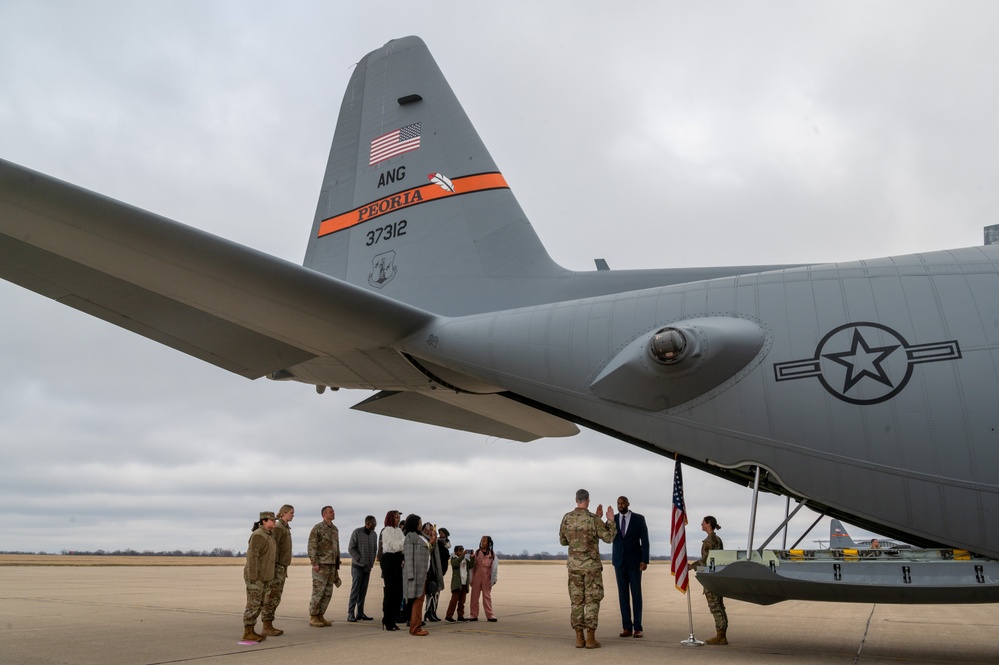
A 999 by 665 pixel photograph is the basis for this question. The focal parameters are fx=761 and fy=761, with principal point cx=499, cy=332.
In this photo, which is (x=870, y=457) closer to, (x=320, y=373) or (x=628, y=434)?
(x=628, y=434)

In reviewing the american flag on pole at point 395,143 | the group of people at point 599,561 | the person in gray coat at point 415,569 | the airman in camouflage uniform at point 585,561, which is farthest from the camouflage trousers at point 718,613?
the american flag on pole at point 395,143

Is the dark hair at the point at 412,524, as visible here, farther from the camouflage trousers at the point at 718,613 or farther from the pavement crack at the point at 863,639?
the pavement crack at the point at 863,639

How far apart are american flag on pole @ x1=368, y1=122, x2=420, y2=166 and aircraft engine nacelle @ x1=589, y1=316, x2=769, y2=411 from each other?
501 cm

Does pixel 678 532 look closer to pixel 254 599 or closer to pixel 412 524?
pixel 412 524

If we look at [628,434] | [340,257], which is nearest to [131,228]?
[340,257]

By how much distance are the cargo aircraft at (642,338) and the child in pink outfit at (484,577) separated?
92.4 inches

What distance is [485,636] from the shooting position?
28.8 ft

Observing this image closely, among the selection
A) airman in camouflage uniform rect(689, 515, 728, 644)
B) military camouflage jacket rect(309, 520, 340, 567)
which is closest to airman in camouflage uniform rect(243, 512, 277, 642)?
military camouflage jacket rect(309, 520, 340, 567)

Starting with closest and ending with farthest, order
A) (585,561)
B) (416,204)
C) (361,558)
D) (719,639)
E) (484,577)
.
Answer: (585,561), (719,639), (361,558), (416,204), (484,577)

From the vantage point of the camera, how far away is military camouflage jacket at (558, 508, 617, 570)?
26.5ft

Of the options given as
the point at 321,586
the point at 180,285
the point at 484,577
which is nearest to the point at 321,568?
the point at 321,586

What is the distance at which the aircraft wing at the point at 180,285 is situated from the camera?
673cm

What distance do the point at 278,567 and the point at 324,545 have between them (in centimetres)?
99

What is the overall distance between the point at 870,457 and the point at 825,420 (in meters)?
0.49
